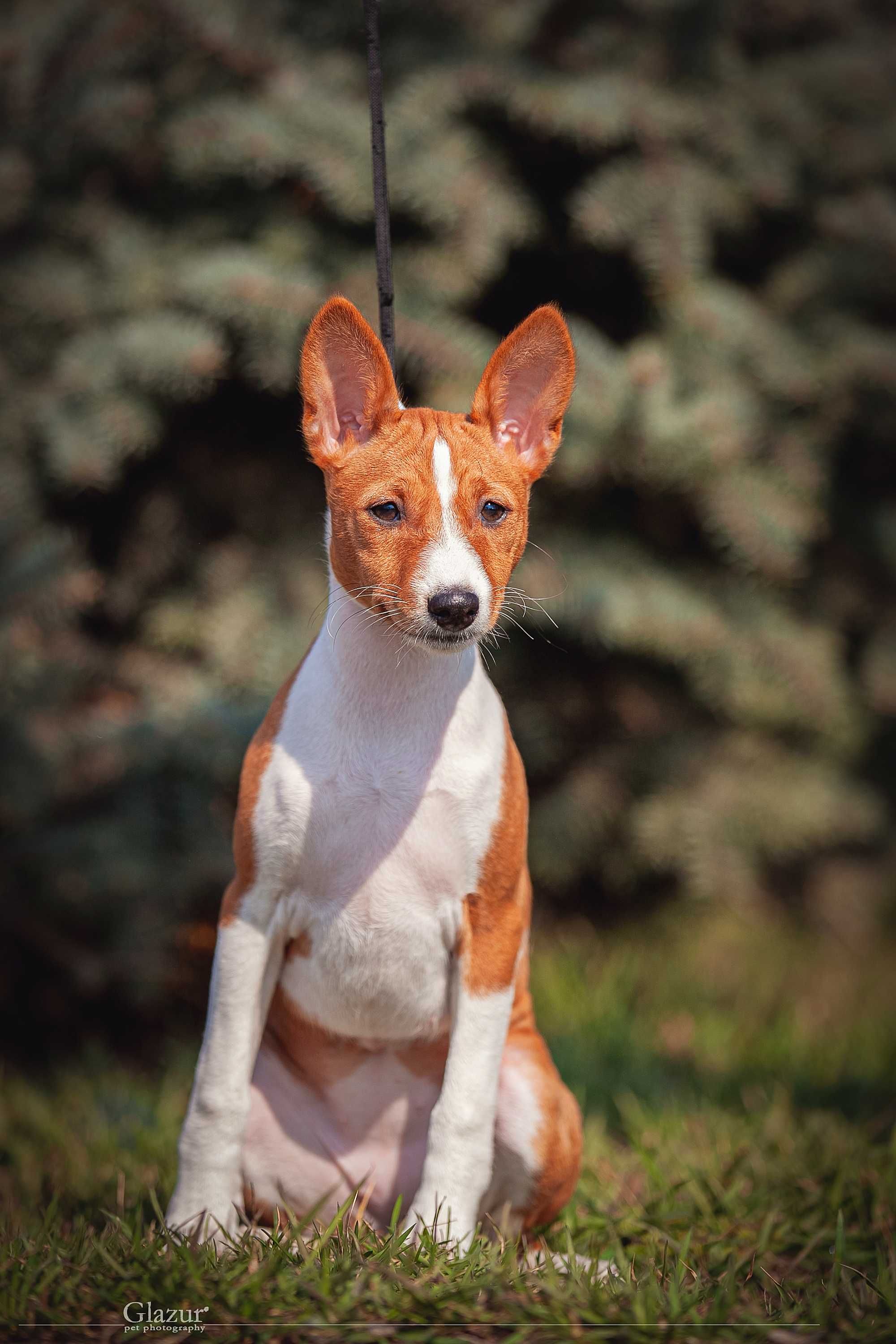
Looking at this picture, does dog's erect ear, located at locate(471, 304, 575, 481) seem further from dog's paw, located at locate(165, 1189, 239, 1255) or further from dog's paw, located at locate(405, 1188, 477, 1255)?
dog's paw, located at locate(165, 1189, 239, 1255)

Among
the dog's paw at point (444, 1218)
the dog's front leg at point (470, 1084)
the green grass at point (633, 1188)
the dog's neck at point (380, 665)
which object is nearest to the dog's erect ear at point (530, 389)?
the dog's neck at point (380, 665)

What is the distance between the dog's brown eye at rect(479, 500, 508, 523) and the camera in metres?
2.29

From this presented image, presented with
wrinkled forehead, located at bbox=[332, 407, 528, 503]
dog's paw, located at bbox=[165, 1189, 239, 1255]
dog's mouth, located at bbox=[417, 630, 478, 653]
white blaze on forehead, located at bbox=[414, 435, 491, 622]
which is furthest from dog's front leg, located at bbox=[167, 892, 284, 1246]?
wrinkled forehead, located at bbox=[332, 407, 528, 503]

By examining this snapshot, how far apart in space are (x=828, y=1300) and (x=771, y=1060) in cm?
210

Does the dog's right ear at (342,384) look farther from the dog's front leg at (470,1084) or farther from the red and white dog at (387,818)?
the dog's front leg at (470,1084)

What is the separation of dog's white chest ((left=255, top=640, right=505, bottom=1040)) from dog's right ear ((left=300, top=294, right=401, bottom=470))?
47 cm

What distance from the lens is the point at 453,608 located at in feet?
6.93

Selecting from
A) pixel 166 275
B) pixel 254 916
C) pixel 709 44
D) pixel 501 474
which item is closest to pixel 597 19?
pixel 709 44

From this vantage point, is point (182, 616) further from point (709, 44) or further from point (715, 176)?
point (709, 44)

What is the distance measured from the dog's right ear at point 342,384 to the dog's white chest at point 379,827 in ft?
1.53

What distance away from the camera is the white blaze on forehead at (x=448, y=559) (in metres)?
2.14

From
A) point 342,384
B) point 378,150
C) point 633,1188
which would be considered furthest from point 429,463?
point 633,1188

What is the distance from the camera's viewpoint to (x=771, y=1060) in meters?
4.32

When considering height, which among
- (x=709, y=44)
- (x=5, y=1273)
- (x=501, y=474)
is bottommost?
(x=5, y=1273)
